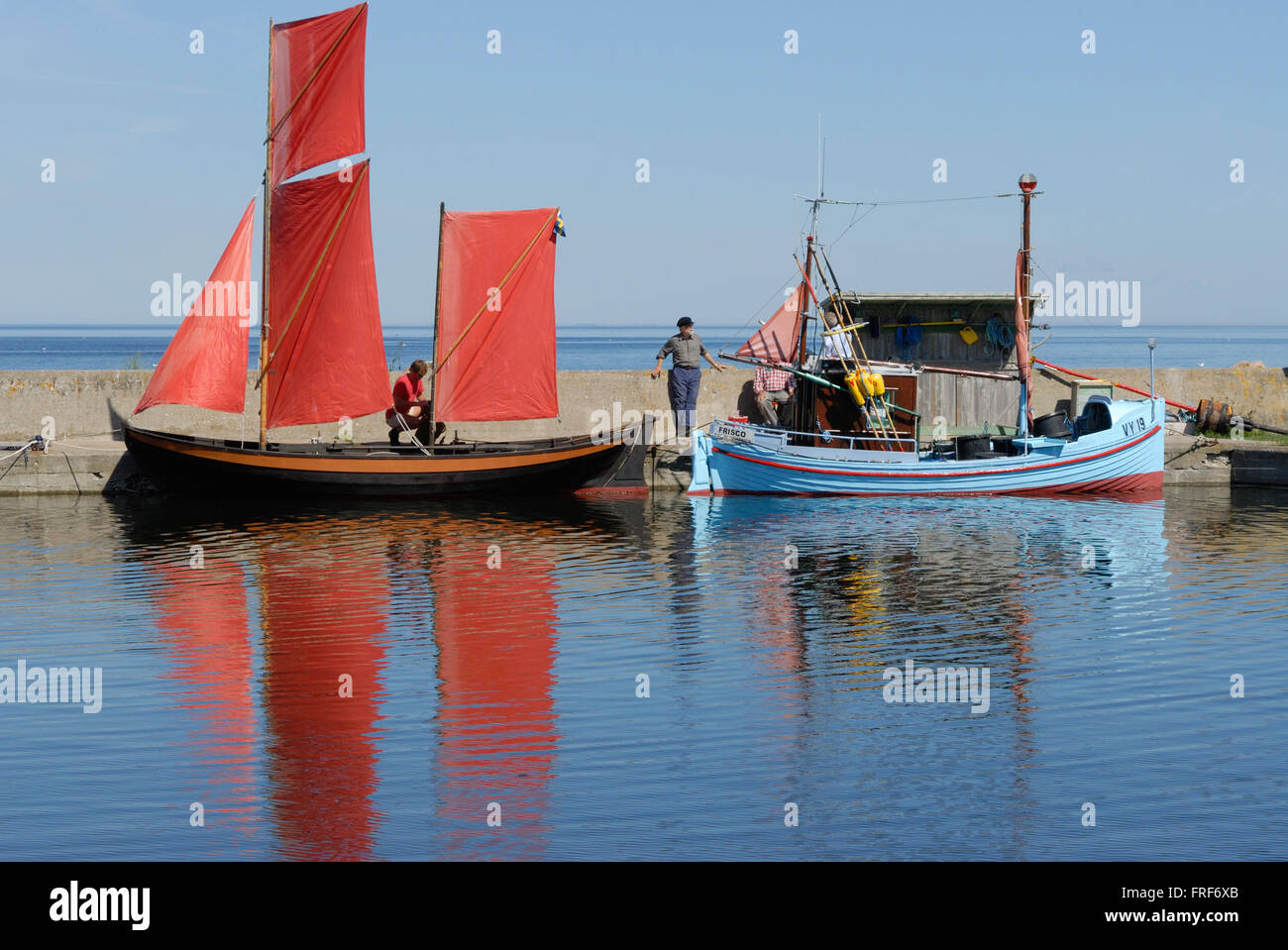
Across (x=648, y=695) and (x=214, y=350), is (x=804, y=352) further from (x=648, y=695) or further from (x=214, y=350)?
(x=648, y=695)

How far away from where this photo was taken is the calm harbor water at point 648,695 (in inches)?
338

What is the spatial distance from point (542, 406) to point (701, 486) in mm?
3541

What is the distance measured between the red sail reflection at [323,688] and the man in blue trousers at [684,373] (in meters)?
8.62

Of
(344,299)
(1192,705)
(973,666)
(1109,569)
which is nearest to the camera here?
(1192,705)

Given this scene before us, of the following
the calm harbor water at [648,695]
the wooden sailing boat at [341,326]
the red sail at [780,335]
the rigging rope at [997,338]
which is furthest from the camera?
the rigging rope at [997,338]

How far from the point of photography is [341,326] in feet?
83.6

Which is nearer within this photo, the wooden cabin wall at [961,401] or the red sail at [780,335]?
the red sail at [780,335]

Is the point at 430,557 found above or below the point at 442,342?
below

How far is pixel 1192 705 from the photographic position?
11609 mm

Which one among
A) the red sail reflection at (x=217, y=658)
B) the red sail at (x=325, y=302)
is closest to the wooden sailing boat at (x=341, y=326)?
the red sail at (x=325, y=302)

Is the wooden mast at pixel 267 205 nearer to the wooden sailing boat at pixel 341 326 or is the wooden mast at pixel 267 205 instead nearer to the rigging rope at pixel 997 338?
the wooden sailing boat at pixel 341 326

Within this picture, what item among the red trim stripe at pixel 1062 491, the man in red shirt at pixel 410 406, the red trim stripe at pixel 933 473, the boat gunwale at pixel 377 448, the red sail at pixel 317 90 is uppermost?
the red sail at pixel 317 90
